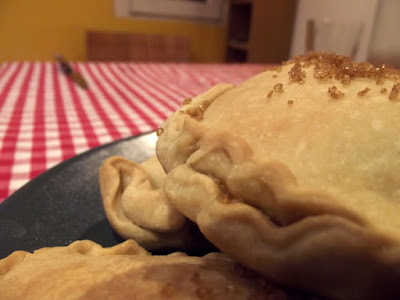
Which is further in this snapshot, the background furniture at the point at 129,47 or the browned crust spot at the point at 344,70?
the background furniture at the point at 129,47

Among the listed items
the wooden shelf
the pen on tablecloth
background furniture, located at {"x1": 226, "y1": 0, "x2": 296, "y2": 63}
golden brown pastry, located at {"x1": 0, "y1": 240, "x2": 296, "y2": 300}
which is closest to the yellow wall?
the wooden shelf

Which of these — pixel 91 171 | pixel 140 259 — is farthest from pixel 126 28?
pixel 140 259

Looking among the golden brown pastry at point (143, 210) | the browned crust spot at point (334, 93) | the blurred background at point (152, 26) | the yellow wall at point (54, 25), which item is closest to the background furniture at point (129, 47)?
the blurred background at point (152, 26)

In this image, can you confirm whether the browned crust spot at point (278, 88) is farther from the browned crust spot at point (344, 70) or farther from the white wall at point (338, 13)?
the white wall at point (338, 13)

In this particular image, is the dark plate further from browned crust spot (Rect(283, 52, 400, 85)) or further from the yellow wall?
the yellow wall

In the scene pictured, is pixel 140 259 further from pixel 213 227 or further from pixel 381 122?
pixel 381 122
